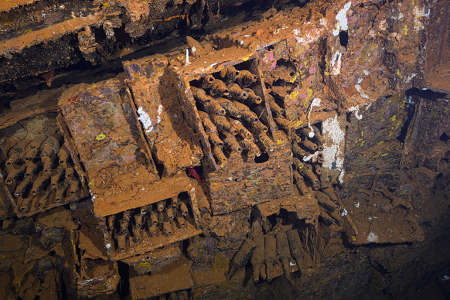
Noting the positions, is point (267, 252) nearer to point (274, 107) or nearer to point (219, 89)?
point (274, 107)

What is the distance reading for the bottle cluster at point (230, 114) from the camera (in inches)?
154

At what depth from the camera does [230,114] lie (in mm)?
4023

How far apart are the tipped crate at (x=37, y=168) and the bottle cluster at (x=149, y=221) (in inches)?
29.7

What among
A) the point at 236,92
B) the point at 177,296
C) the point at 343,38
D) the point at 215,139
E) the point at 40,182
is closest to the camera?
the point at 215,139

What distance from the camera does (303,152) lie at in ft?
17.0

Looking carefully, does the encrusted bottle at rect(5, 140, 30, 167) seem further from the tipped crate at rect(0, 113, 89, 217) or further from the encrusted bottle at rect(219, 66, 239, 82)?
the encrusted bottle at rect(219, 66, 239, 82)

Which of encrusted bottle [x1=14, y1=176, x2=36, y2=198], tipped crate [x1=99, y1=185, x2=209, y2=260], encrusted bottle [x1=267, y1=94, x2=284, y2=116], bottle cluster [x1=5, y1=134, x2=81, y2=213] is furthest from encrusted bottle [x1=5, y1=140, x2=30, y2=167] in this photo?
encrusted bottle [x1=267, y1=94, x2=284, y2=116]

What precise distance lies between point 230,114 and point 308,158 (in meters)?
2.15

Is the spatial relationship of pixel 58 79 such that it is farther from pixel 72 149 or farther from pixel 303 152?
pixel 303 152

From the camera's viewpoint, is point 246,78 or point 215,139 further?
point 246,78

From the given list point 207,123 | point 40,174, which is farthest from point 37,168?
point 207,123

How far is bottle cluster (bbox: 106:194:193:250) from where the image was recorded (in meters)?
4.29

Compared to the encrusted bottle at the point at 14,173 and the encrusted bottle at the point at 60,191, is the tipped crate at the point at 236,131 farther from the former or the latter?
the encrusted bottle at the point at 14,173

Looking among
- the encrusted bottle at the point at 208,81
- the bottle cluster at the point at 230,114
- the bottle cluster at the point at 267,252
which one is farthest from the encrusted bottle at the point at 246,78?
the bottle cluster at the point at 267,252
